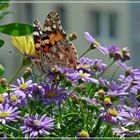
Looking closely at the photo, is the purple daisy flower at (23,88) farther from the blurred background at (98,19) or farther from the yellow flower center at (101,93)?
the blurred background at (98,19)

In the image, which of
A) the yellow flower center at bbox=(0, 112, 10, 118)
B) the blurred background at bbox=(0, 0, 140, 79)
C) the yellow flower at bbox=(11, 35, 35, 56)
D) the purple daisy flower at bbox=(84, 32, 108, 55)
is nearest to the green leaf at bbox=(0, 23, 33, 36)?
the yellow flower at bbox=(11, 35, 35, 56)

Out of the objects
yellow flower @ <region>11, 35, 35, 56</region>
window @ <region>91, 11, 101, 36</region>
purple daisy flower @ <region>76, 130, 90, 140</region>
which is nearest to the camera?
purple daisy flower @ <region>76, 130, 90, 140</region>

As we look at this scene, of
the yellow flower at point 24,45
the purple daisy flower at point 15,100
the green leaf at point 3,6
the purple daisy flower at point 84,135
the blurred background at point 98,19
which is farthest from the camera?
the blurred background at point 98,19

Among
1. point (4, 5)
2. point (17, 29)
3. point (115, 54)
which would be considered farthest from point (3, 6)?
point (115, 54)

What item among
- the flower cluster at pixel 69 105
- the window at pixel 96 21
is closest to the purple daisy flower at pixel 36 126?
the flower cluster at pixel 69 105

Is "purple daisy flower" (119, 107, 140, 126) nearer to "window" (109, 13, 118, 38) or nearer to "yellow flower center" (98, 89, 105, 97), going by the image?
"yellow flower center" (98, 89, 105, 97)

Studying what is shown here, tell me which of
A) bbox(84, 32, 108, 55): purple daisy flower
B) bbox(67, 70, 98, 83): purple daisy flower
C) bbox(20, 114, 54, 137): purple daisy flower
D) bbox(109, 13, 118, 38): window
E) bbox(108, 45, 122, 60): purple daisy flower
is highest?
bbox(84, 32, 108, 55): purple daisy flower

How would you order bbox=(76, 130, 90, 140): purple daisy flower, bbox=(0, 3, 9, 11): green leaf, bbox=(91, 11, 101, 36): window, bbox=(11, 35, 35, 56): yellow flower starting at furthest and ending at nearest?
bbox=(91, 11, 101, 36): window < bbox=(0, 3, 9, 11): green leaf < bbox=(11, 35, 35, 56): yellow flower < bbox=(76, 130, 90, 140): purple daisy flower

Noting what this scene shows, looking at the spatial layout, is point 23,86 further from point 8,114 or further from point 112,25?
point 112,25
